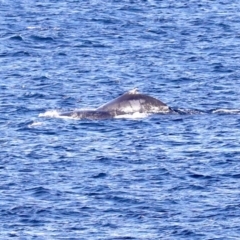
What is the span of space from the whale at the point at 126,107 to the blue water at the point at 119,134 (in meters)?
0.73

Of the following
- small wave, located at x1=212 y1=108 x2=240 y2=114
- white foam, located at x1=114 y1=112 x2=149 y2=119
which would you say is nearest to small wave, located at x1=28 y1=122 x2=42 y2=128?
white foam, located at x1=114 y1=112 x2=149 y2=119

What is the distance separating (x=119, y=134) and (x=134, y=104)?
3741mm

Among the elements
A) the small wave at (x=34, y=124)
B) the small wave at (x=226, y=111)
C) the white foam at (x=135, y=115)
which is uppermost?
the small wave at (x=34, y=124)

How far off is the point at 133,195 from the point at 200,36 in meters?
33.9

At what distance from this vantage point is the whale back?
52.0 m

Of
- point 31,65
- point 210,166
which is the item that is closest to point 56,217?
point 210,166

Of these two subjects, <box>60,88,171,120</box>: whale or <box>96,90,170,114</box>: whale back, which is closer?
<box>60,88,171,120</box>: whale

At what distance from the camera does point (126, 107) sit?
52000 mm

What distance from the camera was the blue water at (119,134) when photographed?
3866 cm

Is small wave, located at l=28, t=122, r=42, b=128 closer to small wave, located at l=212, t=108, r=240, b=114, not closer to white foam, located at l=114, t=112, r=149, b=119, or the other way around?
white foam, located at l=114, t=112, r=149, b=119

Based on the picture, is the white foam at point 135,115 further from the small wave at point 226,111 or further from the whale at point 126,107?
the small wave at point 226,111

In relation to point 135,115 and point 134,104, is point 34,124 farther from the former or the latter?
point 134,104

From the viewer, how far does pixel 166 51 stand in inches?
2694

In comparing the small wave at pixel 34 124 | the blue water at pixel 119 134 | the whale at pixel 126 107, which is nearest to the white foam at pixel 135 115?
the whale at pixel 126 107
